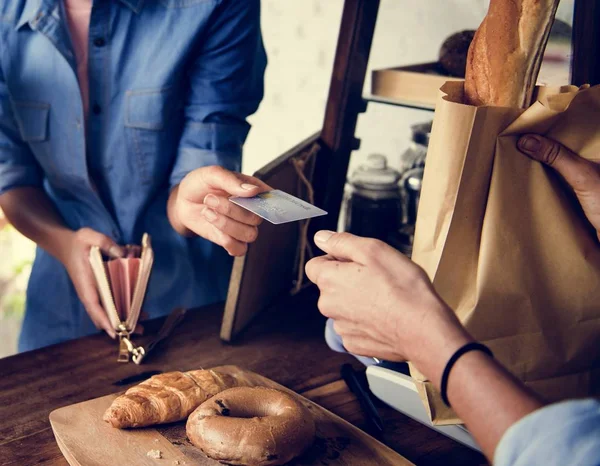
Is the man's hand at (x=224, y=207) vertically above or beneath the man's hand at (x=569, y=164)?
beneath

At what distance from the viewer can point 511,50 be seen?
0.83 metres

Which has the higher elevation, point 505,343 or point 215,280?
point 505,343

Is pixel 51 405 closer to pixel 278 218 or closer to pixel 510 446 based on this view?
pixel 278 218

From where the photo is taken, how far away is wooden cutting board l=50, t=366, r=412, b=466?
0.90 metres

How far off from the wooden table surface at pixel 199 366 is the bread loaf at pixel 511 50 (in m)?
0.50

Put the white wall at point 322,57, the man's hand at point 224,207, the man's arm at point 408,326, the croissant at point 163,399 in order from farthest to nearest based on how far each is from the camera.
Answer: the white wall at point 322,57, the man's hand at point 224,207, the croissant at point 163,399, the man's arm at point 408,326

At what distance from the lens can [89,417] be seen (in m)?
0.98

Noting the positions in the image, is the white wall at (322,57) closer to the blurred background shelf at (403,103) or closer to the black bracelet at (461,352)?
the blurred background shelf at (403,103)

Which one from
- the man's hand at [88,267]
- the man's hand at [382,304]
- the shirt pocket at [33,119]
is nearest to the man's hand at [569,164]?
the man's hand at [382,304]

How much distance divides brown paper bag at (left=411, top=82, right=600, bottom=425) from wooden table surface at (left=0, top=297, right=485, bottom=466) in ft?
0.61

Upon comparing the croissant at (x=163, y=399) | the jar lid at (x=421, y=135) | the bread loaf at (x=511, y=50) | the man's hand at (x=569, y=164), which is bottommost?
the croissant at (x=163, y=399)

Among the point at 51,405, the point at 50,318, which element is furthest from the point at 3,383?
the point at 50,318

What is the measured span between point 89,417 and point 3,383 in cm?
23

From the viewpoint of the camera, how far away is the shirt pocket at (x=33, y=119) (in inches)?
58.4
